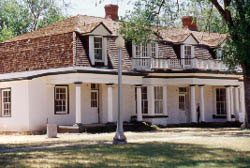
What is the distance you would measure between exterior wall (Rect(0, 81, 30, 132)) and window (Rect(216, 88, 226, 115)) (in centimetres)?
1703

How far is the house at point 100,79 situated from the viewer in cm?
2797

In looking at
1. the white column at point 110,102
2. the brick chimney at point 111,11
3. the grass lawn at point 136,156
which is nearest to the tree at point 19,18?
the brick chimney at point 111,11

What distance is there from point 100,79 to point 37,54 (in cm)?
509

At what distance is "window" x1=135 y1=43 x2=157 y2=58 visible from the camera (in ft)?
108

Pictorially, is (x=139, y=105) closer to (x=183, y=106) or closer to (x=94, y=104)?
(x=94, y=104)

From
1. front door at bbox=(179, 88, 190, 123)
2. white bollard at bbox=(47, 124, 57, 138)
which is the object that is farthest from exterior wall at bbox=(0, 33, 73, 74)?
front door at bbox=(179, 88, 190, 123)

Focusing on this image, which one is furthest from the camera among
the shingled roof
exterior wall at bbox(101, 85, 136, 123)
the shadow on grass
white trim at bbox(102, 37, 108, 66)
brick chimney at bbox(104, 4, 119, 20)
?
brick chimney at bbox(104, 4, 119, 20)

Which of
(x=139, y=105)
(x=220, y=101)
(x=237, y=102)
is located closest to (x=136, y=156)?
(x=139, y=105)

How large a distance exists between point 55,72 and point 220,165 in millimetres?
17270

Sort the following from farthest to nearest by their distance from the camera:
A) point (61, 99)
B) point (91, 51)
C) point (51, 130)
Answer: point (61, 99) → point (91, 51) → point (51, 130)

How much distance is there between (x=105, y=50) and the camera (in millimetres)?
29766

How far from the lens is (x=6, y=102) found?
28859 mm

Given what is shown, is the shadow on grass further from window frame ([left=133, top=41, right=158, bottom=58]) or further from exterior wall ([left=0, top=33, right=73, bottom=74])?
window frame ([left=133, top=41, right=158, bottom=58])

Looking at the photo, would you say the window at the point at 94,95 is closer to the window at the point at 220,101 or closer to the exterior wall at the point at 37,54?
the exterior wall at the point at 37,54
